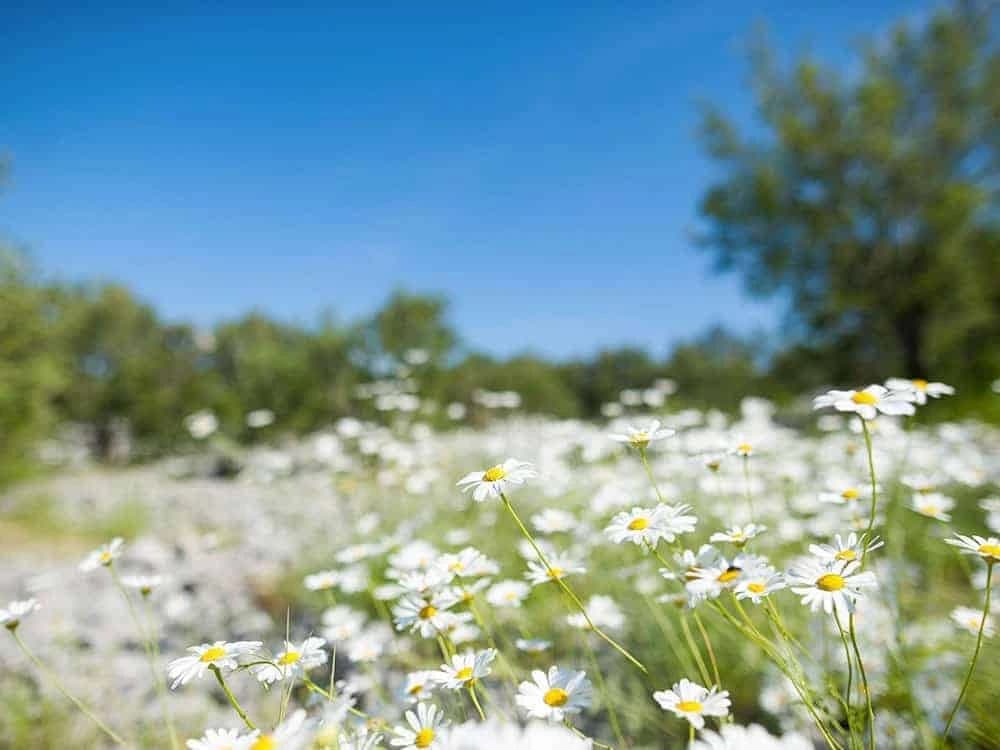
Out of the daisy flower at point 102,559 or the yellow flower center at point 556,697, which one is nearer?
the yellow flower center at point 556,697

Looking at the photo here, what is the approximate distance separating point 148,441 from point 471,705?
2075 cm

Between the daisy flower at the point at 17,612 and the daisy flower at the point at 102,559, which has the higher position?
the daisy flower at the point at 102,559

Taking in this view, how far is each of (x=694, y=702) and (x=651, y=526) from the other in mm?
275

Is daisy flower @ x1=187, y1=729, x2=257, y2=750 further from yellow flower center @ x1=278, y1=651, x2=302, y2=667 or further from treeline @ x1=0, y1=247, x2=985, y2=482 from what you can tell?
A: treeline @ x1=0, y1=247, x2=985, y2=482

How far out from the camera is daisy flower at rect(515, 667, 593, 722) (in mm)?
826

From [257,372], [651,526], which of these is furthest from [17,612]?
[257,372]

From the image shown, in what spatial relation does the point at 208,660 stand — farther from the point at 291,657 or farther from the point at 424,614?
the point at 424,614

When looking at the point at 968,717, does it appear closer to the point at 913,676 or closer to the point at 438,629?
the point at 913,676

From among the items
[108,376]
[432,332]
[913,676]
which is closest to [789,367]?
[432,332]

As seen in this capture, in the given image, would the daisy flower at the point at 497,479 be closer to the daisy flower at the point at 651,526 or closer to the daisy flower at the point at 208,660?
the daisy flower at the point at 651,526

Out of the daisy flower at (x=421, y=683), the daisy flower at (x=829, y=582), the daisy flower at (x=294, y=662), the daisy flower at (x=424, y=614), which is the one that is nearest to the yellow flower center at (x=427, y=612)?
the daisy flower at (x=424, y=614)

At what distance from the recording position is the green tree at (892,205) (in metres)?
10.1

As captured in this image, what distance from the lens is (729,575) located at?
3.05ft

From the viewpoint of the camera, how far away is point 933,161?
10.3 meters
